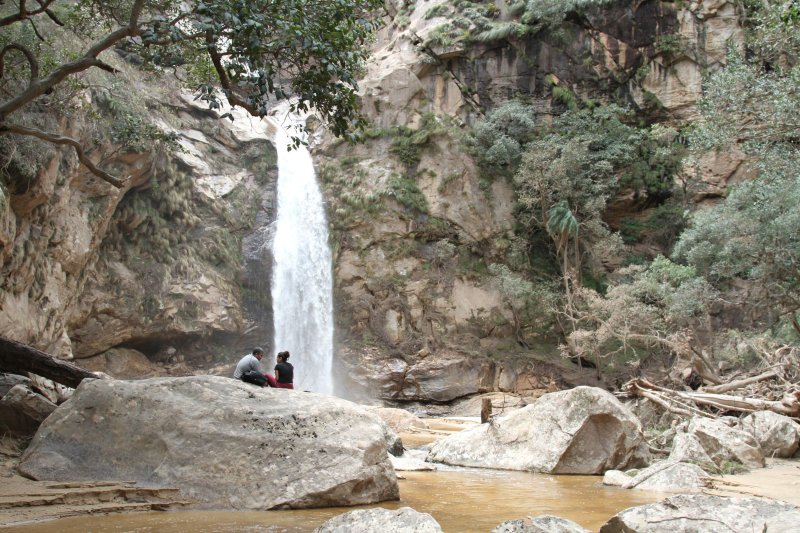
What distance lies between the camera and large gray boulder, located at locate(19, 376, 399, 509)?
5.94 metres

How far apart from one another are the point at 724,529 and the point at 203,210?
2399 cm

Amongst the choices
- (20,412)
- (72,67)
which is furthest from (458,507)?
(72,67)

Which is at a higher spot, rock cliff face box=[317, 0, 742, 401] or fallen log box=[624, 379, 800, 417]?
rock cliff face box=[317, 0, 742, 401]

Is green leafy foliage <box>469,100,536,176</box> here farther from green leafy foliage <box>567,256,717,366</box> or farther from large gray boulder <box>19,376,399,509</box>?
large gray boulder <box>19,376,399,509</box>

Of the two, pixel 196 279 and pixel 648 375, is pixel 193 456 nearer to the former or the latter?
pixel 196 279

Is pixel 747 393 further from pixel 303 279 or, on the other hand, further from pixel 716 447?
pixel 303 279

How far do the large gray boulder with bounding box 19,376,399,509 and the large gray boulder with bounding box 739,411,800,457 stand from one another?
23.5 feet

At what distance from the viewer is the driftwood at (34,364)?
8758mm

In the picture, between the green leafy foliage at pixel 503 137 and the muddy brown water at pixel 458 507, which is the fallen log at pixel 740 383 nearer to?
the muddy brown water at pixel 458 507

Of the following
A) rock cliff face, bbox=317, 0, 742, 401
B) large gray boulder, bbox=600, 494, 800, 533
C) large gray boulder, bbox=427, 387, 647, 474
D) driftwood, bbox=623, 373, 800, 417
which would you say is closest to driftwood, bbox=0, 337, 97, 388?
large gray boulder, bbox=427, 387, 647, 474

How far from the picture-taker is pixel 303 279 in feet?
85.8

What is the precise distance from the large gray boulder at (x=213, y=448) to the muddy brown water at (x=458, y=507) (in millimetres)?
253

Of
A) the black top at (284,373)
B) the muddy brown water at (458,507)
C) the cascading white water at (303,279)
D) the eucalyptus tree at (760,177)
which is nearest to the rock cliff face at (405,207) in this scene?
the cascading white water at (303,279)

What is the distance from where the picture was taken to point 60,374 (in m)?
8.86
